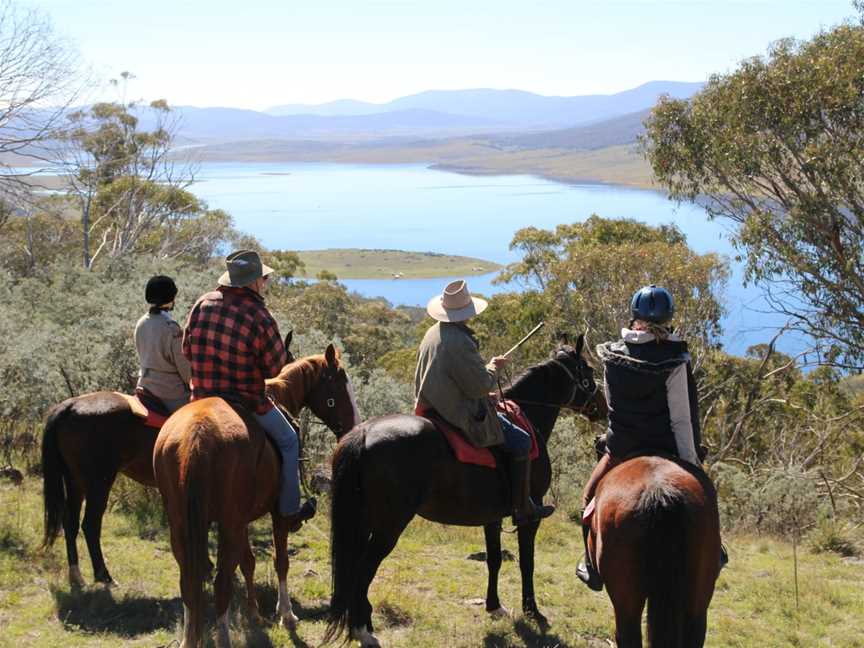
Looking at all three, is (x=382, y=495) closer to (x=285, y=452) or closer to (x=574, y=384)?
(x=285, y=452)

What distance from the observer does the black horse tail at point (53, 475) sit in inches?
239

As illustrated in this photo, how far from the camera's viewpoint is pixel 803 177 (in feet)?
52.9

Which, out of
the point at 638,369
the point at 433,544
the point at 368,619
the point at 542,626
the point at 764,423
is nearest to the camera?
the point at 638,369

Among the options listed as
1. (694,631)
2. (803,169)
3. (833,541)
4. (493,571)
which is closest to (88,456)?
(493,571)

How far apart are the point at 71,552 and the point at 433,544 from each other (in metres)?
3.57

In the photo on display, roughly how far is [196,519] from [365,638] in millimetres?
1556

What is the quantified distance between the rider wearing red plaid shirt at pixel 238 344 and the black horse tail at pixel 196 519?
2.25ft

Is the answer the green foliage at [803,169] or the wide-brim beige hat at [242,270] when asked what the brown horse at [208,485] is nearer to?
the wide-brim beige hat at [242,270]

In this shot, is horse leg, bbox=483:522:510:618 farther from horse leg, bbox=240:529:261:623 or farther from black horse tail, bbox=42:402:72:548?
black horse tail, bbox=42:402:72:548

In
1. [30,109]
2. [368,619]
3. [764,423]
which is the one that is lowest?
[764,423]

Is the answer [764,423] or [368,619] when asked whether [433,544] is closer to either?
[368,619]

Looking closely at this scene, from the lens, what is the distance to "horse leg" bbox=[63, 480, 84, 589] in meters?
6.13

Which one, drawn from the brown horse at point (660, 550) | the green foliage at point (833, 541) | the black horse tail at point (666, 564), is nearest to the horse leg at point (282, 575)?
the brown horse at point (660, 550)

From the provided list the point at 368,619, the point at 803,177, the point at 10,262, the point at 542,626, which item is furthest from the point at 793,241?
the point at 10,262
